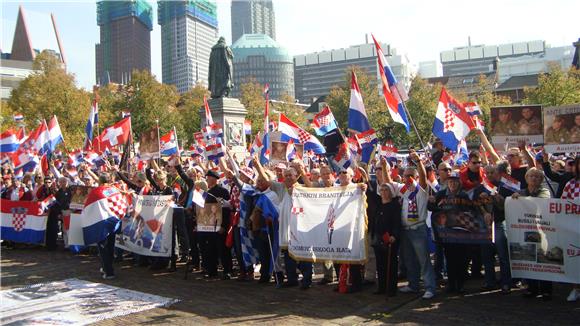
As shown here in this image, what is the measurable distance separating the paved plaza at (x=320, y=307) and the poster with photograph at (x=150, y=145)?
4.03 meters

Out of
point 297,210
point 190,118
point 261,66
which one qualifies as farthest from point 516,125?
point 261,66

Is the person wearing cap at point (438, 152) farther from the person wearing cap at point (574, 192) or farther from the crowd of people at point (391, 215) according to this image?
the person wearing cap at point (574, 192)

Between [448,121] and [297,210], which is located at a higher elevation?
[448,121]

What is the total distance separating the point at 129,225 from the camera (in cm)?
1159

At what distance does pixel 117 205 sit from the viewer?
10516 millimetres

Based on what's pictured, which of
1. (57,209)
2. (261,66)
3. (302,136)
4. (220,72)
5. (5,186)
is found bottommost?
(57,209)

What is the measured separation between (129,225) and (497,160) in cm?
762

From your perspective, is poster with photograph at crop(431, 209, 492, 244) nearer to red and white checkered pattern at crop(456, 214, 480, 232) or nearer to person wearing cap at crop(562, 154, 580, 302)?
red and white checkered pattern at crop(456, 214, 480, 232)

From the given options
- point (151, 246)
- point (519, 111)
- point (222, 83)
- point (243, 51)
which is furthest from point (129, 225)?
point (243, 51)

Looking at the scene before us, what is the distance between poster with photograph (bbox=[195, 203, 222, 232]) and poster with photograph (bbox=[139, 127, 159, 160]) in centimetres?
375

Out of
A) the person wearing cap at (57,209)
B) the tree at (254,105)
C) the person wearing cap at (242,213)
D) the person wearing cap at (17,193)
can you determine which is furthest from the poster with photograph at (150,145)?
the tree at (254,105)

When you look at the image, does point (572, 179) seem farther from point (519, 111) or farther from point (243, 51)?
point (243, 51)

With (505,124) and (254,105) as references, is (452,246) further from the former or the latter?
(254,105)

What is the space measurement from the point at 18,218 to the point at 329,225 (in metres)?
10.1
